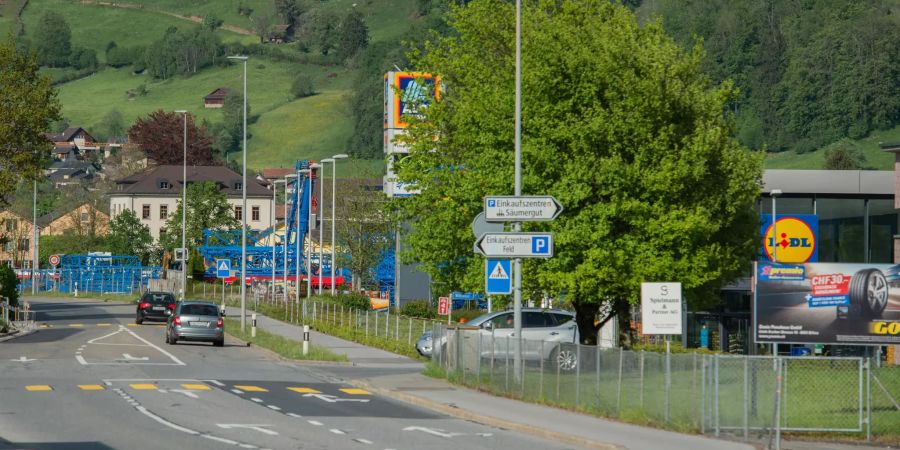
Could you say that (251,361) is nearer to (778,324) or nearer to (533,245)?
(533,245)

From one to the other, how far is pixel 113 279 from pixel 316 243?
2504cm

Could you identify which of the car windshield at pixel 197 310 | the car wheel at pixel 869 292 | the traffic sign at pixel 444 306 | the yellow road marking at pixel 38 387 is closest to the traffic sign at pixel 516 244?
the car wheel at pixel 869 292

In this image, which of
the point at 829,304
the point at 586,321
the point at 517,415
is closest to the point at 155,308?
the point at 586,321

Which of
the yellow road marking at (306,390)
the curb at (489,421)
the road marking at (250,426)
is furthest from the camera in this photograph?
the yellow road marking at (306,390)

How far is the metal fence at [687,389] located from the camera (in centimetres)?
2209

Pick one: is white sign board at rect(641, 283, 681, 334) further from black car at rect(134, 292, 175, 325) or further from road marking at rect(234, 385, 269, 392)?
black car at rect(134, 292, 175, 325)

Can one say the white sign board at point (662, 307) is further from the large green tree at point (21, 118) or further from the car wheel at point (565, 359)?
the large green tree at point (21, 118)

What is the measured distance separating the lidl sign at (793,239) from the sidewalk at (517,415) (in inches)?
733

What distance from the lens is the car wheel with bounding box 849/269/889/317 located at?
26.4 m

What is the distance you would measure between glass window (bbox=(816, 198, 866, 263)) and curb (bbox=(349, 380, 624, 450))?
1401 inches

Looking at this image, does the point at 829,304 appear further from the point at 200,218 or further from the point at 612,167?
the point at 200,218

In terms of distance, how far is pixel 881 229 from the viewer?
61312mm

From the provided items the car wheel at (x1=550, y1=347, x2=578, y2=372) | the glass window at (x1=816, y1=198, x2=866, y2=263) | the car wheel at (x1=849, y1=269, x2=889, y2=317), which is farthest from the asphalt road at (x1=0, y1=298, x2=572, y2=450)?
the glass window at (x1=816, y1=198, x2=866, y2=263)

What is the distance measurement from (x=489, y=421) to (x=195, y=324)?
941 inches
